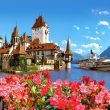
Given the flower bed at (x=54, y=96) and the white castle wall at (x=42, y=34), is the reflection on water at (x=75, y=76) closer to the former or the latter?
the flower bed at (x=54, y=96)

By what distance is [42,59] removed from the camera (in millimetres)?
95625

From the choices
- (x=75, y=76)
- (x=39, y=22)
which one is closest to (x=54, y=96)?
(x=75, y=76)

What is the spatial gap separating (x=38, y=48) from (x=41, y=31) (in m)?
12.0

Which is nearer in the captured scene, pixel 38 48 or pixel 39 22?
pixel 38 48

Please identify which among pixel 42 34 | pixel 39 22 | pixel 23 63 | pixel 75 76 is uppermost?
pixel 39 22

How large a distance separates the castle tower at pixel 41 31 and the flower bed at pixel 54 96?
105 metres

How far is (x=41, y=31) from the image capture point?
114625 millimetres

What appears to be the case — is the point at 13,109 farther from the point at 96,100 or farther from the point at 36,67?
the point at 36,67

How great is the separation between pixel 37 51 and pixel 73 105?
98.1 m

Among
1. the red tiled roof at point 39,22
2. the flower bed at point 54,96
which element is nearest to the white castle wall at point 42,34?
the red tiled roof at point 39,22

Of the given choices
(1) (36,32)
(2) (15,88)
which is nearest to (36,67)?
(1) (36,32)

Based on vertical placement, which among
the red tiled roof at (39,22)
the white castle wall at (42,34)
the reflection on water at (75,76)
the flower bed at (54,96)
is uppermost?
the red tiled roof at (39,22)

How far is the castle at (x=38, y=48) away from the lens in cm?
9381

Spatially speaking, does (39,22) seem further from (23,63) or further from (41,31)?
(23,63)
